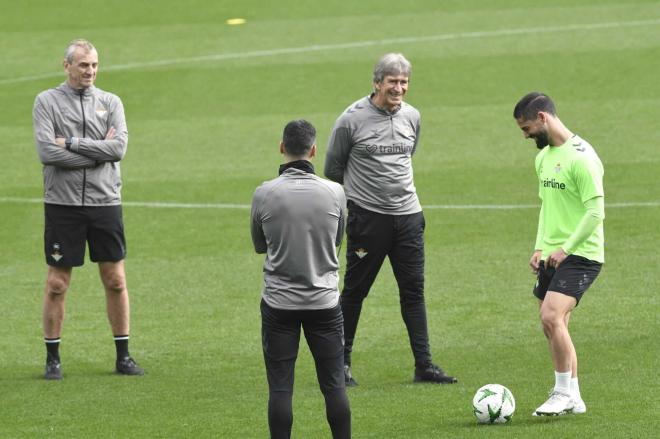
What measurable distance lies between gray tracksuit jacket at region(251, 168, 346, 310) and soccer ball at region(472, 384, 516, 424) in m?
1.40

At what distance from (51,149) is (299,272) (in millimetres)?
3092

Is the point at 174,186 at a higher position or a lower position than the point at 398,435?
higher

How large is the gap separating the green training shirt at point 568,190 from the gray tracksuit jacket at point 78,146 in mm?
3141

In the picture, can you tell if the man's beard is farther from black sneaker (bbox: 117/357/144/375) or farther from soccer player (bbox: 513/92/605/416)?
black sneaker (bbox: 117/357/144/375)

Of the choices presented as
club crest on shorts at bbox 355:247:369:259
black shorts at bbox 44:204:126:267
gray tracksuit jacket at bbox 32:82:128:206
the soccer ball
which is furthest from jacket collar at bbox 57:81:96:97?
the soccer ball

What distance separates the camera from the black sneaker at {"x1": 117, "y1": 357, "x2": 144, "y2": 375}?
10000 mm

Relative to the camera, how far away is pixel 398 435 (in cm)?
820

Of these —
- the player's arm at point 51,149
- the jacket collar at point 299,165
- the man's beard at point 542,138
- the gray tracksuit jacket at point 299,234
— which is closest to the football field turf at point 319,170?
the gray tracksuit jacket at point 299,234

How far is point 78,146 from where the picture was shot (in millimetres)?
9727

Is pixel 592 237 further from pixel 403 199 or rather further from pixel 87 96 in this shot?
pixel 87 96

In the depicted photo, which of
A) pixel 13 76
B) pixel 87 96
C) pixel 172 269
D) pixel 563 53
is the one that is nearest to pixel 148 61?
pixel 13 76

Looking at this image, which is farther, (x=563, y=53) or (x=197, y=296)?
(x=563, y=53)

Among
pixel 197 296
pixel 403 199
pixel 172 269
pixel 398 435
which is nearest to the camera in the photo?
pixel 398 435

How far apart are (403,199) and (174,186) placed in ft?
25.1
